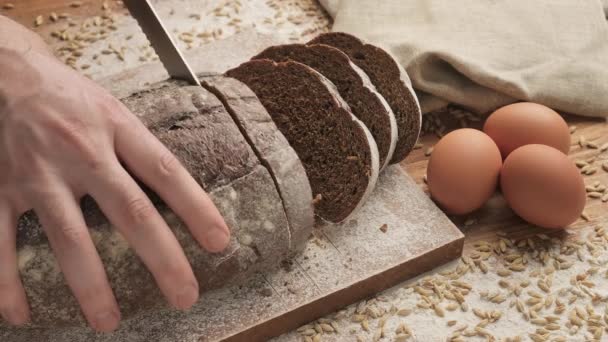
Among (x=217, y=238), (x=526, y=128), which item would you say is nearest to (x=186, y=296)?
(x=217, y=238)

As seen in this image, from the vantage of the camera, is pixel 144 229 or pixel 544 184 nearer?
pixel 144 229

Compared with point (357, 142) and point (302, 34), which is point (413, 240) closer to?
point (357, 142)

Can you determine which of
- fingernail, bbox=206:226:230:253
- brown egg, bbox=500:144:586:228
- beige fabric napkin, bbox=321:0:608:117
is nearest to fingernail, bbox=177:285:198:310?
fingernail, bbox=206:226:230:253

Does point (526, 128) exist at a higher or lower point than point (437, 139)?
higher

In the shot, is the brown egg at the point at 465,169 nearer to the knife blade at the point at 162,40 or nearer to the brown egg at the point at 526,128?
the brown egg at the point at 526,128

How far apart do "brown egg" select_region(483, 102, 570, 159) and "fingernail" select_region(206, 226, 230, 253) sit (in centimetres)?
118

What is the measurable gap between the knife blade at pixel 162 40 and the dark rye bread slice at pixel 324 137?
0.29 meters

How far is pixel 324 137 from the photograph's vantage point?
8.14ft

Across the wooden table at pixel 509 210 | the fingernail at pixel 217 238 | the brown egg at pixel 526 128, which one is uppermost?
the fingernail at pixel 217 238

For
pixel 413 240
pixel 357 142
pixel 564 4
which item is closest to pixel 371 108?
pixel 357 142

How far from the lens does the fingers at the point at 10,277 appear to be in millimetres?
1874

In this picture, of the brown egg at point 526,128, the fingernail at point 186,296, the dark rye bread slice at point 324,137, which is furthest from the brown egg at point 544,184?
the fingernail at point 186,296

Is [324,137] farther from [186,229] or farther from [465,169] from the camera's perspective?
[186,229]

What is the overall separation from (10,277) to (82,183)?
12.4 inches
